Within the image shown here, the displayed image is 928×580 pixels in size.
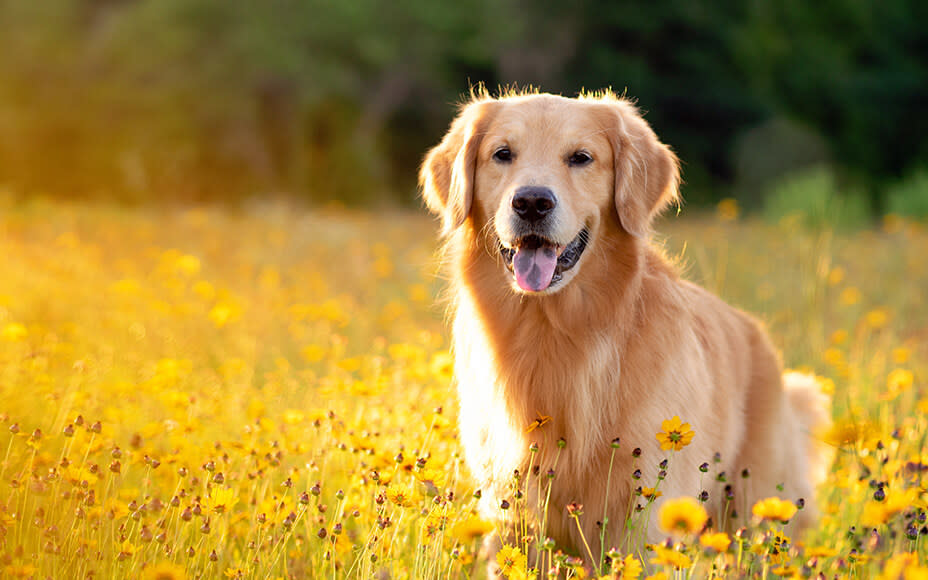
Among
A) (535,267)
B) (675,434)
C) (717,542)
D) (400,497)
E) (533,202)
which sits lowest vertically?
(400,497)

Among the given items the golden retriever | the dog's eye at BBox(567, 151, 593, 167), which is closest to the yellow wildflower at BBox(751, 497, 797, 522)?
the golden retriever

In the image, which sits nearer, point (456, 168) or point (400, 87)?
point (456, 168)

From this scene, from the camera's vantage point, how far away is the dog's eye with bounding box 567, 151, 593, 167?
257 centimetres

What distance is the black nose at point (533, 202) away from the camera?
7.71 ft

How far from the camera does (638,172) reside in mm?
2662

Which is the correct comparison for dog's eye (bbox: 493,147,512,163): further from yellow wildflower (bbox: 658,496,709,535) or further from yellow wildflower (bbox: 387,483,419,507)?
yellow wildflower (bbox: 658,496,709,535)

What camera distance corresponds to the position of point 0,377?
283 cm

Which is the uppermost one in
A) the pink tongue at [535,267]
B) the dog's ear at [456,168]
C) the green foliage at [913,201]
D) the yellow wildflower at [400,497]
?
the green foliage at [913,201]

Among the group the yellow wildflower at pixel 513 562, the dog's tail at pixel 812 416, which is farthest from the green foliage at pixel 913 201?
the yellow wildflower at pixel 513 562

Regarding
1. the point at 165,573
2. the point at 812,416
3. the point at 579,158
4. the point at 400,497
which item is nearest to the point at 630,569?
the point at 400,497

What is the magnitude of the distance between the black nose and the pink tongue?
0.14 meters

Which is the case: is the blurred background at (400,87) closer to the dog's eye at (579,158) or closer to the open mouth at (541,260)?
the dog's eye at (579,158)

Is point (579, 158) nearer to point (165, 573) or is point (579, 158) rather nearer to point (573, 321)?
point (573, 321)

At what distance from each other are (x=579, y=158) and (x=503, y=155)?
0.84 ft
